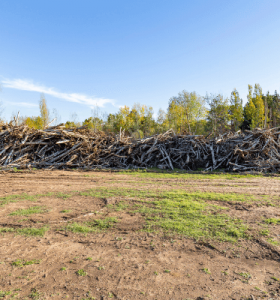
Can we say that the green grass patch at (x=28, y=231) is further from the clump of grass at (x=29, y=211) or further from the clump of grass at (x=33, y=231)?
the clump of grass at (x=29, y=211)

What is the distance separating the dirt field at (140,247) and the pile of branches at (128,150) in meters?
7.18

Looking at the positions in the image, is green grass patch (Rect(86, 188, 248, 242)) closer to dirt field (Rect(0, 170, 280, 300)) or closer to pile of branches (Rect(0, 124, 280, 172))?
dirt field (Rect(0, 170, 280, 300))

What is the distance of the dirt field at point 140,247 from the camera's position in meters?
2.79

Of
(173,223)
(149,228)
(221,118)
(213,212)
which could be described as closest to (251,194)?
(213,212)

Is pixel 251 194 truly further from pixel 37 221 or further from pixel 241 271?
pixel 37 221

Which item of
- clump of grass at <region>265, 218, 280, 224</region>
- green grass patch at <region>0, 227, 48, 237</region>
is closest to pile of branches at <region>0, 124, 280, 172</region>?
clump of grass at <region>265, 218, 280, 224</region>

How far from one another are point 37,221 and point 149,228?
2.52 meters

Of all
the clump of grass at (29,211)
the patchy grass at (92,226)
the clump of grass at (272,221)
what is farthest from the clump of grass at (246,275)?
the clump of grass at (29,211)

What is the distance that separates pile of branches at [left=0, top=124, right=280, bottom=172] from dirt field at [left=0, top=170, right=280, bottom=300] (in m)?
7.18

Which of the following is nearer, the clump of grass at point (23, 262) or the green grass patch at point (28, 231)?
the clump of grass at point (23, 262)

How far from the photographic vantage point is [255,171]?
1194 centimetres

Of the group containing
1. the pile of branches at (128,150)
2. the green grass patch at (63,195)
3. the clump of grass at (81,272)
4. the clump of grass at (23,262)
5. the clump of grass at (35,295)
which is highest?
the pile of branches at (128,150)

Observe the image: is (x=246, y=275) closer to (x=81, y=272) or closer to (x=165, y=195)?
(x=81, y=272)

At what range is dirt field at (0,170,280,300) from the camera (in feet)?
9.15
